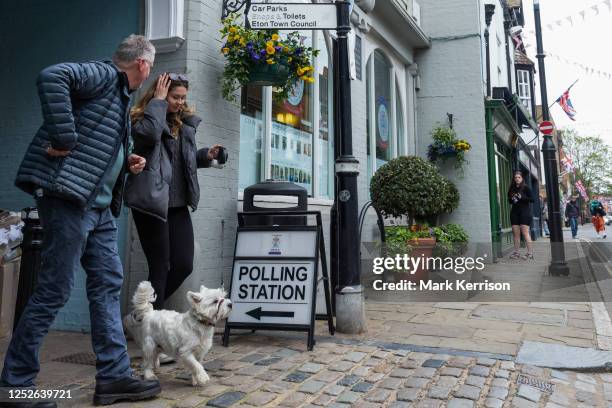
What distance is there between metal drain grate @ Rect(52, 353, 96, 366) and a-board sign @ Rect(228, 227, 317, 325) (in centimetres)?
103

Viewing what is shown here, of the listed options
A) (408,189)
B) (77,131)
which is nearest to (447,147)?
(408,189)

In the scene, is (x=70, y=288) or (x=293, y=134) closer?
(x=70, y=288)

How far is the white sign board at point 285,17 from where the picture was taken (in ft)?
13.4

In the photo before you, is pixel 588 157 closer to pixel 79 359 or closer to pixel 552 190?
pixel 552 190

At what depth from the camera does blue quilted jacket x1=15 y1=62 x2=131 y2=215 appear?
214cm

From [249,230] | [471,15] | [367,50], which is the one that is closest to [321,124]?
[367,50]

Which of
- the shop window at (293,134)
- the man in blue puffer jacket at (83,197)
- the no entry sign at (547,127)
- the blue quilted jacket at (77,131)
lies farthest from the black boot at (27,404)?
the no entry sign at (547,127)

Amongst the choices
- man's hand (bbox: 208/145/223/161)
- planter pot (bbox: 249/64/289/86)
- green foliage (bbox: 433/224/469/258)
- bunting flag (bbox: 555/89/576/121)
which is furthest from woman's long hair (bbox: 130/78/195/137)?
bunting flag (bbox: 555/89/576/121)

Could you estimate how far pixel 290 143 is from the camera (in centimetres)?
618

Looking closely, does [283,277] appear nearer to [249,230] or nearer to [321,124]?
[249,230]

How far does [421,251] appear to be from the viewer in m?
7.35

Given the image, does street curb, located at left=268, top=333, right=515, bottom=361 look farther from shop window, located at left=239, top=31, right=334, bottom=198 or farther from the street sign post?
shop window, located at left=239, top=31, right=334, bottom=198

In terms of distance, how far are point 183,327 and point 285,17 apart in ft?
8.96

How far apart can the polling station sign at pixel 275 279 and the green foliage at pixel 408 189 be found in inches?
150
